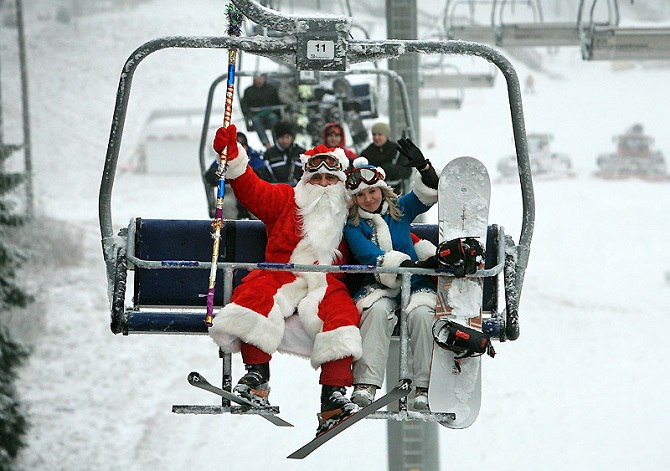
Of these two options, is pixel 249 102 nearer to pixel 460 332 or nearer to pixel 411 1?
pixel 411 1

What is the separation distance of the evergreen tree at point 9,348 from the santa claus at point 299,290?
10.8 meters

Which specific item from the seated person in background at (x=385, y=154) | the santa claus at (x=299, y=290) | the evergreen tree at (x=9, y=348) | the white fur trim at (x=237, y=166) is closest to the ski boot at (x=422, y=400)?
the santa claus at (x=299, y=290)

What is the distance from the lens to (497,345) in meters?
23.7

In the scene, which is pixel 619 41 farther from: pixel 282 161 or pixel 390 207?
pixel 390 207

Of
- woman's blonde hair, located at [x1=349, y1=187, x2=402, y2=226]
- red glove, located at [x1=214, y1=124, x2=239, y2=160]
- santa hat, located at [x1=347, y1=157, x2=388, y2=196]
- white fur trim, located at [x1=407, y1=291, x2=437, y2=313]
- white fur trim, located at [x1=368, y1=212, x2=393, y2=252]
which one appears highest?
red glove, located at [x1=214, y1=124, x2=239, y2=160]

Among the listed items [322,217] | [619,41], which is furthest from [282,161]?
[322,217]

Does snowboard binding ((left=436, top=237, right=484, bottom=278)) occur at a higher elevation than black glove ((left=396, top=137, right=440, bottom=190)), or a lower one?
lower

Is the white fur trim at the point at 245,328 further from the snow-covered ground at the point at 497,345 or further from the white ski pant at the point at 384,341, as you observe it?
the snow-covered ground at the point at 497,345

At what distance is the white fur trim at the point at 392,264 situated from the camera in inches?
187

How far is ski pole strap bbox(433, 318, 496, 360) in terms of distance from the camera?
15.0ft

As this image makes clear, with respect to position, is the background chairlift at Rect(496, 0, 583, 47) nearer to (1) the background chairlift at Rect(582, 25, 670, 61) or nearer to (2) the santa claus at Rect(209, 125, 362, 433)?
(1) the background chairlift at Rect(582, 25, 670, 61)

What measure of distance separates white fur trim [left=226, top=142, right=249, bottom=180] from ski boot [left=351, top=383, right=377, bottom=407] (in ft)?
2.80

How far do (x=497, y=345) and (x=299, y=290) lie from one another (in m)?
19.1

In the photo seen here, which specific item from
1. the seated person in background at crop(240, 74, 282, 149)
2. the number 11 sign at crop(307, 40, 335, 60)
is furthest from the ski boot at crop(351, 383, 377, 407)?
the seated person in background at crop(240, 74, 282, 149)
